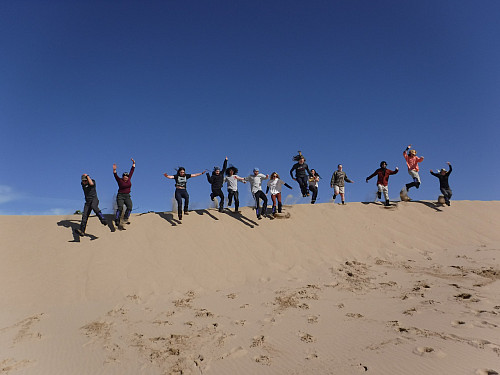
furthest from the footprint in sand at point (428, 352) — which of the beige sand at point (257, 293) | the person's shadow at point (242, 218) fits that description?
the person's shadow at point (242, 218)

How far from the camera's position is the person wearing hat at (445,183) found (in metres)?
12.1

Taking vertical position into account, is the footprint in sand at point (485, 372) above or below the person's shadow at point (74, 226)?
below

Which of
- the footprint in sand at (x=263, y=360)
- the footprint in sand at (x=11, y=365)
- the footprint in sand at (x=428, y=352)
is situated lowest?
the footprint in sand at (x=11, y=365)

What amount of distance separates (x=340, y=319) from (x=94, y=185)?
786cm

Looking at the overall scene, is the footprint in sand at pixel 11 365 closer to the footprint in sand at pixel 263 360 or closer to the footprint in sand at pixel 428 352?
the footprint in sand at pixel 263 360

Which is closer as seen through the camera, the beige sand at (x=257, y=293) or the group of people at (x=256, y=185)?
the beige sand at (x=257, y=293)

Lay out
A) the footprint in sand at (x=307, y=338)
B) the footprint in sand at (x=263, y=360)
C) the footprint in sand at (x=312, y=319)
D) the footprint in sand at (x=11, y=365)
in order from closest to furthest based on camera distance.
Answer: the footprint in sand at (x=263, y=360)
the footprint in sand at (x=11, y=365)
the footprint in sand at (x=307, y=338)
the footprint in sand at (x=312, y=319)

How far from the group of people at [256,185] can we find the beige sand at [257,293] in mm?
594

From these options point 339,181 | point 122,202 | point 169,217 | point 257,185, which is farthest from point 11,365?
point 339,181

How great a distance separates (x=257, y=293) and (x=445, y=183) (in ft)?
33.9

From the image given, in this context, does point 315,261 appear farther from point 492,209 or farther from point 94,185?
point 492,209

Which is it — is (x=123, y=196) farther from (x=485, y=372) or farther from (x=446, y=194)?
(x=446, y=194)

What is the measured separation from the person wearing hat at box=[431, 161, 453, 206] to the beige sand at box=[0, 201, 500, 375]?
60 cm

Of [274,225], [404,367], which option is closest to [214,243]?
[274,225]
